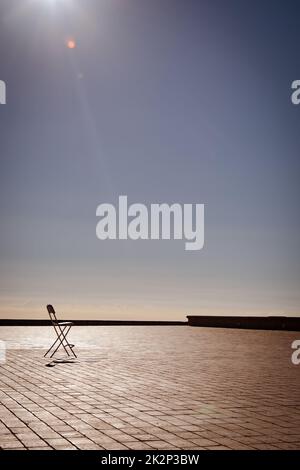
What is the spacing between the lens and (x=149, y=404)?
635 cm

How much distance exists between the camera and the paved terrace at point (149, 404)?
467 centimetres

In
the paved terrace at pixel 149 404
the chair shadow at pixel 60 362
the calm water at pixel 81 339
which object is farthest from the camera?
the calm water at pixel 81 339

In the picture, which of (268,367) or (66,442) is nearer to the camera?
(66,442)

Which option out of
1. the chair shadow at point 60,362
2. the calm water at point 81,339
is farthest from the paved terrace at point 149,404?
the calm water at point 81,339

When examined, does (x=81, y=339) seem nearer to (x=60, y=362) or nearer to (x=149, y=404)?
(x=60, y=362)

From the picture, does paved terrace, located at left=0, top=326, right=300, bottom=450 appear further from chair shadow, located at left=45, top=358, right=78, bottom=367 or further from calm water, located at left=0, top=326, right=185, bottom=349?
calm water, located at left=0, top=326, right=185, bottom=349

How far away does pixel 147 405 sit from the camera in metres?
6.29

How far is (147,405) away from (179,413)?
21.9 inches

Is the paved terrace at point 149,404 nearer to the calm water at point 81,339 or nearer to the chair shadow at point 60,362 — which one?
the chair shadow at point 60,362

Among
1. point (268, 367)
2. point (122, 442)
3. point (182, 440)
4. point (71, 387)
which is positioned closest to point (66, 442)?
point (122, 442)

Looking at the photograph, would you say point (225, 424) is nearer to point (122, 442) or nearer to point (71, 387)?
point (122, 442)
